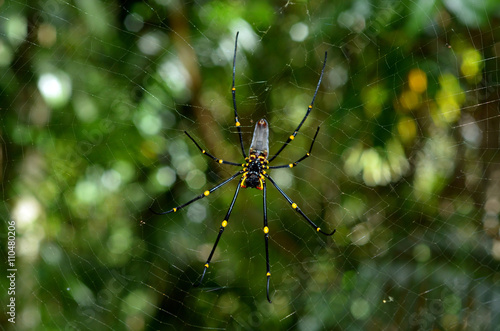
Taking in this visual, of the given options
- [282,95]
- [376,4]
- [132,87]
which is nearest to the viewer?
[376,4]

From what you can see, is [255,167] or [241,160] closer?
[255,167]

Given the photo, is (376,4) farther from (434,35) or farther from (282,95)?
(282,95)

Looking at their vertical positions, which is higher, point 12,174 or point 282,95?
point 12,174

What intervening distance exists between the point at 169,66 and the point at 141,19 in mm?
495

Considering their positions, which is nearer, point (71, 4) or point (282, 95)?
point (71, 4)

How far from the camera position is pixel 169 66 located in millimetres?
3984

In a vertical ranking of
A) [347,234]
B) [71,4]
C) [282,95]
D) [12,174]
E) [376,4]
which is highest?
[71,4]

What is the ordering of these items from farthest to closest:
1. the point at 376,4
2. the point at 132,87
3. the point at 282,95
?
the point at 282,95 → the point at 132,87 → the point at 376,4

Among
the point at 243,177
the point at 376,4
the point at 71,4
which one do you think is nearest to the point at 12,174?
the point at 71,4

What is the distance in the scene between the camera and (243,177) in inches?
147

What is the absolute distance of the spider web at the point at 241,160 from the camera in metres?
3.69

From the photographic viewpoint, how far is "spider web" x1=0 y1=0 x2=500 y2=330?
3693mm

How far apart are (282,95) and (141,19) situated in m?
1.60

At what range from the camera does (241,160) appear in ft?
14.5
